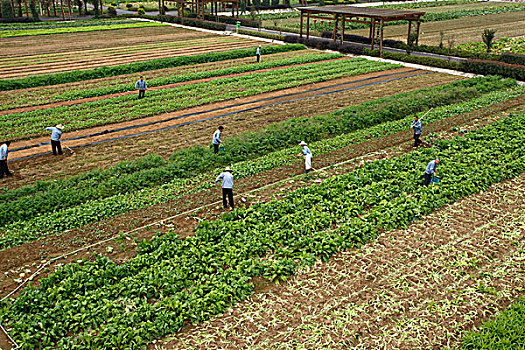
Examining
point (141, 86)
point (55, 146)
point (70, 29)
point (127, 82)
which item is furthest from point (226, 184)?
point (70, 29)

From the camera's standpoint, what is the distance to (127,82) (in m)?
30.5

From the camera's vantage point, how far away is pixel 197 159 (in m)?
17.9

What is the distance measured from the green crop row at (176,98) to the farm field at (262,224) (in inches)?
7.1

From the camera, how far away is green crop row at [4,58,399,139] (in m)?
23.0

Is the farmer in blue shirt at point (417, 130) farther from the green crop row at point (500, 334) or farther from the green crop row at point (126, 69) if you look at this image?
the green crop row at point (126, 69)

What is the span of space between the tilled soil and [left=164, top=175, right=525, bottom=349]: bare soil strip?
→ 10.1 metres

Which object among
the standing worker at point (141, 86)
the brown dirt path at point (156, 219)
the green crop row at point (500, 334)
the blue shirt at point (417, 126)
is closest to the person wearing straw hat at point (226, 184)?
the brown dirt path at point (156, 219)

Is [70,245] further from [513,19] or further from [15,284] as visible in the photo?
[513,19]

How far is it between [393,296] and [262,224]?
4.07 m

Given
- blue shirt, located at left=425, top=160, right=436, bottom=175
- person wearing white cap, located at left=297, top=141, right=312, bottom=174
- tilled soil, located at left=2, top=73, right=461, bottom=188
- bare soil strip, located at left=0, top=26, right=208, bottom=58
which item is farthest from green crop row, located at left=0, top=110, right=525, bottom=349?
bare soil strip, located at left=0, top=26, right=208, bottom=58

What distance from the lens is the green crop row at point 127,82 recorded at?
2698 cm

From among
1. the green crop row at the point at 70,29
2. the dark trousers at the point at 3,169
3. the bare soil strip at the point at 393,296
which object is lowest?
the bare soil strip at the point at 393,296

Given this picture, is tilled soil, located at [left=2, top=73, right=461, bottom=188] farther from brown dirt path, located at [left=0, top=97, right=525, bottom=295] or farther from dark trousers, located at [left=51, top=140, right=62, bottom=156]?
brown dirt path, located at [left=0, top=97, right=525, bottom=295]

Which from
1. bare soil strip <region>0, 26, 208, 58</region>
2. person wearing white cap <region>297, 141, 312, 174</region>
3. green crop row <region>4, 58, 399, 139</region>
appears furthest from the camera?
bare soil strip <region>0, 26, 208, 58</region>
